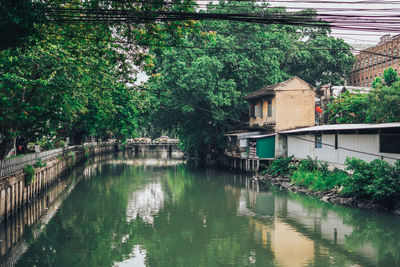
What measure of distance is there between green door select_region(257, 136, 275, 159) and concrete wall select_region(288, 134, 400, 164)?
204 centimetres

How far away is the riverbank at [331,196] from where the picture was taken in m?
21.6

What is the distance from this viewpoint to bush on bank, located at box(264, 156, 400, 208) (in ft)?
64.6

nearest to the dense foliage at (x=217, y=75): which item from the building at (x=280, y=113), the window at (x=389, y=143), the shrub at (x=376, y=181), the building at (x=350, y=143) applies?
the building at (x=280, y=113)

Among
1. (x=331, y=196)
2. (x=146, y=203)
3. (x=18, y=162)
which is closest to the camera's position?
(x=18, y=162)

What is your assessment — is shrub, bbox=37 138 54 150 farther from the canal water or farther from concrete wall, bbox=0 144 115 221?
the canal water

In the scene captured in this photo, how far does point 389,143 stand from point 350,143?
3702 mm

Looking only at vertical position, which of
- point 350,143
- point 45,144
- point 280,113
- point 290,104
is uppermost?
point 290,104

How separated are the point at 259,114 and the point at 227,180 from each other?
8.59m

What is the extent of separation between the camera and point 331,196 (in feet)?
80.6

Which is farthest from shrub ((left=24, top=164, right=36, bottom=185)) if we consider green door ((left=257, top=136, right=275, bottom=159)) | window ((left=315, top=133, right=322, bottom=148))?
green door ((left=257, top=136, right=275, bottom=159))

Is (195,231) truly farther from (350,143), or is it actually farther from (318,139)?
(318,139)

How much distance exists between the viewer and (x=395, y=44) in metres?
55.2

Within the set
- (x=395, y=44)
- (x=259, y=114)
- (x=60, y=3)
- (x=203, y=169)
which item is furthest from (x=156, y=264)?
(x=395, y=44)

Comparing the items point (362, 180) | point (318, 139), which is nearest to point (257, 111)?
point (318, 139)
